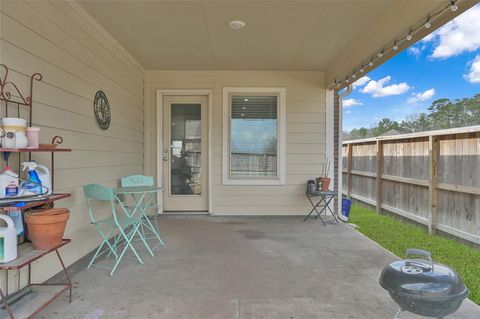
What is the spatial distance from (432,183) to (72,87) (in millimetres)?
4610

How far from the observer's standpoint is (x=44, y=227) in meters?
1.93

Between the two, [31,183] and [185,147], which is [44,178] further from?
[185,147]

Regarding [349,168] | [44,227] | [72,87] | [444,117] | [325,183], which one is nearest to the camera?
[44,227]

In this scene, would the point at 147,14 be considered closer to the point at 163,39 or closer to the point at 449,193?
the point at 163,39

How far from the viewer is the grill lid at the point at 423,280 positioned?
1.41m

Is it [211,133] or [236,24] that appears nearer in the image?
[236,24]

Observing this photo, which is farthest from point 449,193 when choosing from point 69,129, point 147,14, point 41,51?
point 41,51

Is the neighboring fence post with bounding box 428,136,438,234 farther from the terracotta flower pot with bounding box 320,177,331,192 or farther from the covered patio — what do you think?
the terracotta flower pot with bounding box 320,177,331,192

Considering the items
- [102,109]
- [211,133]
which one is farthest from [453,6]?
[211,133]

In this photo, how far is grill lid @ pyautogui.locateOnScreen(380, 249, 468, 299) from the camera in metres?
1.41

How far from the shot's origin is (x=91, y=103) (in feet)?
10.4

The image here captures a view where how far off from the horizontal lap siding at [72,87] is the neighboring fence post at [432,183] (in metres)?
4.25

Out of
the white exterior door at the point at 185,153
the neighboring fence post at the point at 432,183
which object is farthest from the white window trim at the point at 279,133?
the neighboring fence post at the point at 432,183

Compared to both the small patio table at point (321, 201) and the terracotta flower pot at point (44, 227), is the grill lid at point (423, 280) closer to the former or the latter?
the terracotta flower pot at point (44, 227)
